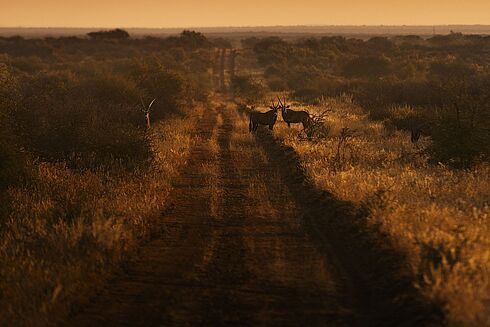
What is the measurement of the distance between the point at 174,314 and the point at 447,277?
3.22m

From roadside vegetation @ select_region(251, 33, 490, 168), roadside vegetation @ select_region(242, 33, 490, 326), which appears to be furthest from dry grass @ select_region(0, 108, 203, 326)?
roadside vegetation @ select_region(251, 33, 490, 168)

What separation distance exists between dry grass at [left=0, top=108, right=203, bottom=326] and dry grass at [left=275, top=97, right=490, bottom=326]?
4123 millimetres

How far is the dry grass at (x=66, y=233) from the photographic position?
6.00 meters

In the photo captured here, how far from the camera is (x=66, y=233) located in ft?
24.8

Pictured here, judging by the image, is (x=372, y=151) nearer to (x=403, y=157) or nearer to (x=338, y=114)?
(x=403, y=157)

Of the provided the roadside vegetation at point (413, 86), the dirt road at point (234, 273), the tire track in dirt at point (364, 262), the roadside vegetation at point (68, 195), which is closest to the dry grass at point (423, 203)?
the tire track in dirt at point (364, 262)

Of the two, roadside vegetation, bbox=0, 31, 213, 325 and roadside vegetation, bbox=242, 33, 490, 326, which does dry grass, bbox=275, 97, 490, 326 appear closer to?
roadside vegetation, bbox=242, 33, 490, 326

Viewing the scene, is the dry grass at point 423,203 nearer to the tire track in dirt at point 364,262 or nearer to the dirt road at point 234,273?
the tire track in dirt at point 364,262

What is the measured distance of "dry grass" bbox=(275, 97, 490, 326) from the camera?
18.3 ft

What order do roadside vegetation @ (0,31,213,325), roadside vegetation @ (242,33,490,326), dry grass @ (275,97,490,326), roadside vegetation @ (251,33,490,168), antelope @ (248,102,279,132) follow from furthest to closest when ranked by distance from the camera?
antelope @ (248,102,279,132) < roadside vegetation @ (251,33,490,168) < roadside vegetation @ (0,31,213,325) < roadside vegetation @ (242,33,490,326) < dry grass @ (275,97,490,326)

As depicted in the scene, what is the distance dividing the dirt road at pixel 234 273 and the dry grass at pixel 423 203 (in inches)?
37.4

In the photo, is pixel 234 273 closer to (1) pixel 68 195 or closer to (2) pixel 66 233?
(2) pixel 66 233

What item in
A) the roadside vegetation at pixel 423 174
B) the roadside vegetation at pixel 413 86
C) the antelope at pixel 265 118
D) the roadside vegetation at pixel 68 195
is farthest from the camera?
the antelope at pixel 265 118

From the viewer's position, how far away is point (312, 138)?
17812 millimetres
